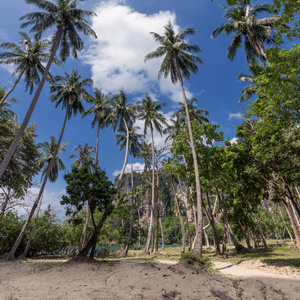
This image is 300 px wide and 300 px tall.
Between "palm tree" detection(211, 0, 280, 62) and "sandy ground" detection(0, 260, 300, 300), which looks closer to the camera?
"sandy ground" detection(0, 260, 300, 300)

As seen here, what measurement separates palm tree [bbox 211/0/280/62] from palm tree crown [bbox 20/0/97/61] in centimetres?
1292

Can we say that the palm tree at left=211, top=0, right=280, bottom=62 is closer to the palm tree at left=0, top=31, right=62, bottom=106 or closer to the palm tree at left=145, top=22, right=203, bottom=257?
the palm tree at left=145, top=22, right=203, bottom=257

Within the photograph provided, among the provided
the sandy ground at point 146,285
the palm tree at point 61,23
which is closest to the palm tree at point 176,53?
the palm tree at point 61,23

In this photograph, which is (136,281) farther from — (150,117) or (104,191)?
(150,117)

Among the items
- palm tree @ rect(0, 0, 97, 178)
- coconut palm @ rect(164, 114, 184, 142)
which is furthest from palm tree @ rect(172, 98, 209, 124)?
palm tree @ rect(0, 0, 97, 178)

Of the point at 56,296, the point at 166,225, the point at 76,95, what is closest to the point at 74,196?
the point at 56,296

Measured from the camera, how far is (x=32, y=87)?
1992 cm

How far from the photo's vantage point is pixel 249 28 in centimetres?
1652

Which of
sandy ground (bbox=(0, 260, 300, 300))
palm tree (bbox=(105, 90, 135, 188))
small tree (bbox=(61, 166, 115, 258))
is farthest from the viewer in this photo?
palm tree (bbox=(105, 90, 135, 188))

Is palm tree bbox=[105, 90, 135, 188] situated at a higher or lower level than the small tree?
higher

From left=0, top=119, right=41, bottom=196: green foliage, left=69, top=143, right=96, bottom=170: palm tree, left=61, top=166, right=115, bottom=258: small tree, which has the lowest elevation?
left=61, top=166, right=115, bottom=258: small tree

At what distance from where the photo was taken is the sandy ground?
6.20m

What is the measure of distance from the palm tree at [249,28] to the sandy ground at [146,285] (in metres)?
17.1

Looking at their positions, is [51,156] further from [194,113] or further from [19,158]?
[194,113]
